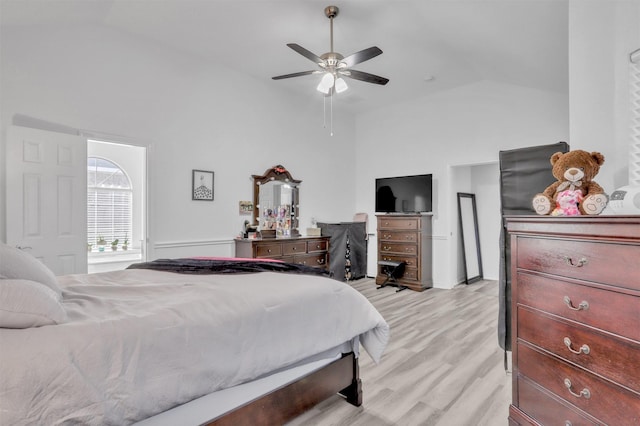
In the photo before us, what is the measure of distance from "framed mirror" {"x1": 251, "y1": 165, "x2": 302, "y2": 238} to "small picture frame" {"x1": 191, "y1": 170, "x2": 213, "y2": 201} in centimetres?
71

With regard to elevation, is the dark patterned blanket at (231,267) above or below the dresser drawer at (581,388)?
above

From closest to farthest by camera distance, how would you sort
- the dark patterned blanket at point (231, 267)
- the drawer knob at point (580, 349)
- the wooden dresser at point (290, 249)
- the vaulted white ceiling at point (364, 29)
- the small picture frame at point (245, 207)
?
the drawer knob at point (580, 349), the dark patterned blanket at point (231, 267), the vaulted white ceiling at point (364, 29), the wooden dresser at point (290, 249), the small picture frame at point (245, 207)

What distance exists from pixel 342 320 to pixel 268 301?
511 millimetres

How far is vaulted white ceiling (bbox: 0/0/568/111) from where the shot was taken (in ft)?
9.50

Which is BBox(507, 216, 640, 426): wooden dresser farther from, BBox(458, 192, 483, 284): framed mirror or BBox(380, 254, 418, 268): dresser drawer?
BBox(458, 192, 483, 284): framed mirror

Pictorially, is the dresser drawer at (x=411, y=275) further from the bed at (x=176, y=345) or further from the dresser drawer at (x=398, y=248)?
the bed at (x=176, y=345)

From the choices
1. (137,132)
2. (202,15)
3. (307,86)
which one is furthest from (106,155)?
(307,86)

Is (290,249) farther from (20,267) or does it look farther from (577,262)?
(577,262)

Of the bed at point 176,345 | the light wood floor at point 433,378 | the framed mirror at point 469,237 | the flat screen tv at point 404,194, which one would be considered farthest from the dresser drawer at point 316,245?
the bed at point 176,345

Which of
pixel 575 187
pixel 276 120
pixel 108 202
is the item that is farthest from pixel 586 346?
pixel 108 202

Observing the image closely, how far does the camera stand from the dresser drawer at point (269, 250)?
449 cm

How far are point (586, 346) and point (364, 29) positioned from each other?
353 centimetres

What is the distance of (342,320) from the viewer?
74.1 inches

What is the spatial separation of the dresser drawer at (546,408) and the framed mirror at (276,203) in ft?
12.2
